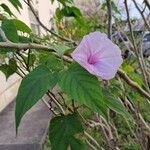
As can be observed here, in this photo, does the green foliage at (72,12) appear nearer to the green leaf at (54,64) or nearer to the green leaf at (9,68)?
the green leaf at (9,68)

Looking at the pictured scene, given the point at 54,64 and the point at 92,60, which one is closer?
the point at 92,60

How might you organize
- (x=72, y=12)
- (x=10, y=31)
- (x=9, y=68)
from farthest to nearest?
1. (x=72, y=12)
2. (x=9, y=68)
3. (x=10, y=31)

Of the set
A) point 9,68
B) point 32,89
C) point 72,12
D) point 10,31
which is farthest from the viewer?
point 72,12

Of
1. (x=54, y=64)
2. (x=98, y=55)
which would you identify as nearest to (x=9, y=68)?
(x=54, y=64)

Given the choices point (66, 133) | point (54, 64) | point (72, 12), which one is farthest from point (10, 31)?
point (72, 12)

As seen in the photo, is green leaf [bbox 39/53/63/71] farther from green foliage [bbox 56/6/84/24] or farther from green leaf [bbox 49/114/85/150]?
green foliage [bbox 56/6/84/24]

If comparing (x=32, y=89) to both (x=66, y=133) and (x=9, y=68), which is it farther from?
(x=9, y=68)

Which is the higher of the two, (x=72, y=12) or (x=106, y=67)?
(x=106, y=67)
